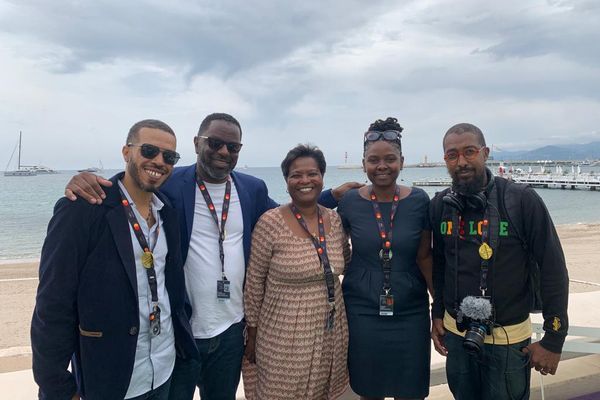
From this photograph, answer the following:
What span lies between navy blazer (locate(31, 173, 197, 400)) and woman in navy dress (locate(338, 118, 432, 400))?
1.54 m

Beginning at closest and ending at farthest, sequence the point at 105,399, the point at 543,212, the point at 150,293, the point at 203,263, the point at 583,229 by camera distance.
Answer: the point at 105,399, the point at 150,293, the point at 543,212, the point at 203,263, the point at 583,229

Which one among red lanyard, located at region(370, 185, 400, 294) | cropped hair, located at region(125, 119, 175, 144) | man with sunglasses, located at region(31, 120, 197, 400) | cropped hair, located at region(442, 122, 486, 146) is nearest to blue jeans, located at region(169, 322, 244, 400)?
man with sunglasses, located at region(31, 120, 197, 400)

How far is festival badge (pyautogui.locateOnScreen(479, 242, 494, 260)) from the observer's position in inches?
106

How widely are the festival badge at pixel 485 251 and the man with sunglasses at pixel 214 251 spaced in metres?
1.63

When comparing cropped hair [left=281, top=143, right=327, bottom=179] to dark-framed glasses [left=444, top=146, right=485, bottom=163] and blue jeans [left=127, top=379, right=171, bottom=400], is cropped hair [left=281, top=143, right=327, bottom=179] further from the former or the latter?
blue jeans [left=127, top=379, right=171, bottom=400]

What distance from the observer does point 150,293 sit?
2.39 metres

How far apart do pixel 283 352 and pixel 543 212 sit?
194 cm

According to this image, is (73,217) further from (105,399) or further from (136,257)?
(105,399)

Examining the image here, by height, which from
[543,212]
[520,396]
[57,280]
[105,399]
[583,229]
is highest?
[543,212]

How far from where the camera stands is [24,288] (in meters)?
12.2

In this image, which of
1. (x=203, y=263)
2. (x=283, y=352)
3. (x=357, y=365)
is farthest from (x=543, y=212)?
(x=203, y=263)

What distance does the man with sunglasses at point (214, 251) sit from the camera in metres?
2.88

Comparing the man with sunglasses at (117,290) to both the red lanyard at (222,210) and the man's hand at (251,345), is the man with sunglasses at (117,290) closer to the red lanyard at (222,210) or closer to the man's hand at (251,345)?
the red lanyard at (222,210)

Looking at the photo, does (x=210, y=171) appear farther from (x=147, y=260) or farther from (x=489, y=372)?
(x=489, y=372)
